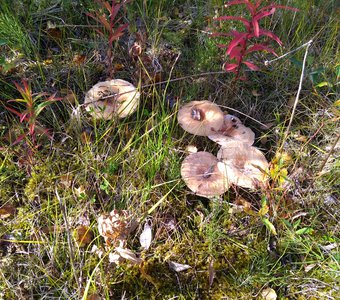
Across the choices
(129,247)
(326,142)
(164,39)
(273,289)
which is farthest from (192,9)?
(273,289)

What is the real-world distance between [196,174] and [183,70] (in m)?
0.92

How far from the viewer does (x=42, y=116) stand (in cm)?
212

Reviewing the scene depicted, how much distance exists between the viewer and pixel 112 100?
2.10 m

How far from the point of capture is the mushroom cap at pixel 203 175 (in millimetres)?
1782

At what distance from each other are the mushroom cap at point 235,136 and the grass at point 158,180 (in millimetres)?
90

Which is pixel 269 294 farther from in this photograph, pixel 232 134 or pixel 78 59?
pixel 78 59

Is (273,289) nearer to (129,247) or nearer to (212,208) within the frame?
(212,208)

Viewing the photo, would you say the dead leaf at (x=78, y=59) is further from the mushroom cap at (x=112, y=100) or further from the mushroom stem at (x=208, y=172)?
the mushroom stem at (x=208, y=172)

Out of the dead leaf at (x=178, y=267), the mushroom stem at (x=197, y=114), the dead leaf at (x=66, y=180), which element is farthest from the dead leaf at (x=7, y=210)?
the mushroom stem at (x=197, y=114)

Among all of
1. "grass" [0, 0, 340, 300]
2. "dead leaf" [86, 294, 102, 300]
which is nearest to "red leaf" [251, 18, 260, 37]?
"grass" [0, 0, 340, 300]

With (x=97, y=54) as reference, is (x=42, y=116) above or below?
below

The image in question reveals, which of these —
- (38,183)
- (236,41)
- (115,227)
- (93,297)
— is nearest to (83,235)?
(115,227)

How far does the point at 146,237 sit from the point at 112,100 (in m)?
0.88

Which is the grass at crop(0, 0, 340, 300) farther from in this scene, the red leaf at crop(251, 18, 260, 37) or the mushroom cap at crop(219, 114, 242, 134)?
the red leaf at crop(251, 18, 260, 37)
